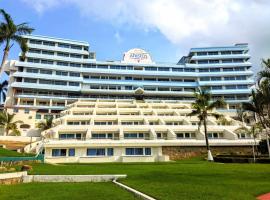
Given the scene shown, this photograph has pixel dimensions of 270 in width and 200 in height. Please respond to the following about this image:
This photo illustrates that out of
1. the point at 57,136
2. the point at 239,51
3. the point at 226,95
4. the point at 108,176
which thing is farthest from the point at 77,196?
the point at 239,51

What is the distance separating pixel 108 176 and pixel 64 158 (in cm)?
2145

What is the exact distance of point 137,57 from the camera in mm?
95125

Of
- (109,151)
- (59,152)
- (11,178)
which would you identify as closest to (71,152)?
(59,152)

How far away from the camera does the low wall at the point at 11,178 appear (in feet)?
59.0

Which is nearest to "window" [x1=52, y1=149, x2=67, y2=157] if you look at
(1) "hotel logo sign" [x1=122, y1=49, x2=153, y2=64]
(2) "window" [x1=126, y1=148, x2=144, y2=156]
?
(2) "window" [x1=126, y1=148, x2=144, y2=156]

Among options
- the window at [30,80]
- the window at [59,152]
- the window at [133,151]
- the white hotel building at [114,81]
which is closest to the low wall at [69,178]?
the window at [59,152]

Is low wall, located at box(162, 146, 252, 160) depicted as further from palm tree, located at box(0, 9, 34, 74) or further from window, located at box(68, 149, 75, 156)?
palm tree, located at box(0, 9, 34, 74)

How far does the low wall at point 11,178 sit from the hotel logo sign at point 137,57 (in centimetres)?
7635

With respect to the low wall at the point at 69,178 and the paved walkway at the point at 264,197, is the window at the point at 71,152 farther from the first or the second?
the paved walkway at the point at 264,197

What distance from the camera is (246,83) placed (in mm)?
93125

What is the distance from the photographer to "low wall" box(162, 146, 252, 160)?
40.4 m

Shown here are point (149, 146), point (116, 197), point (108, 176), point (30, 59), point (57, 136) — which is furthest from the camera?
point (30, 59)

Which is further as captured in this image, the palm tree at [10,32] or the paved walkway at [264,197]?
the palm tree at [10,32]

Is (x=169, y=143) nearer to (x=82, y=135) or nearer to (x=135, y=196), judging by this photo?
(x=82, y=135)
